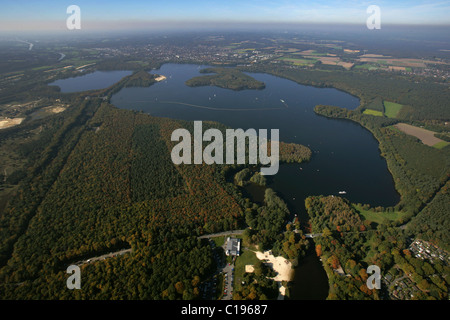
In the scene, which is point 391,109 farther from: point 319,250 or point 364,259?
point 319,250

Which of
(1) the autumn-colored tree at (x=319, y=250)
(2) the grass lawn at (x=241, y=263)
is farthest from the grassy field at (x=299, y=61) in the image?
(2) the grass lawn at (x=241, y=263)

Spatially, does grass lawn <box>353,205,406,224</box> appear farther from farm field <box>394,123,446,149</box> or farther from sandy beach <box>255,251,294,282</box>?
farm field <box>394,123,446,149</box>

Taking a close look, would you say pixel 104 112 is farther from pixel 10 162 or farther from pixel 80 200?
pixel 80 200

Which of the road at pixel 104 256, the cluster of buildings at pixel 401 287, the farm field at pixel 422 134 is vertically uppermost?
the farm field at pixel 422 134

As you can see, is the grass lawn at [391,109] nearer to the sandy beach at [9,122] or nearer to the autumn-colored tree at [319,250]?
the autumn-colored tree at [319,250]

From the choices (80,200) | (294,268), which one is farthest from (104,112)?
(294,268)

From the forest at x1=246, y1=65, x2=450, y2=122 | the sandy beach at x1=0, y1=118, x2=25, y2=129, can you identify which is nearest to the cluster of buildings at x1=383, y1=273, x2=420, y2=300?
the forest at x1=246, y1=65, x2=450, y2=122
